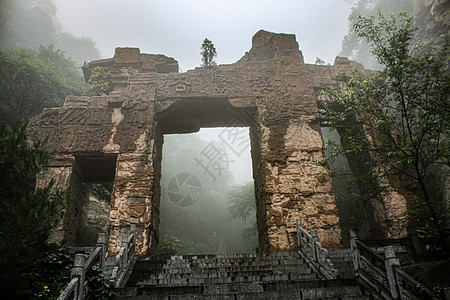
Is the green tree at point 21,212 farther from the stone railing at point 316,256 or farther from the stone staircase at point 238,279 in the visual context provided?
the stone railing at point 316,256

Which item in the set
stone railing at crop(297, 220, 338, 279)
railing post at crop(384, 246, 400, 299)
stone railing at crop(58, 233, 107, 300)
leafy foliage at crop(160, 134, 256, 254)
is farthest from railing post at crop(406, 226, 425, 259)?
leafy foliage at crop(160, 134, 256, 254)

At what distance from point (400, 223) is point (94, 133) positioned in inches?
393

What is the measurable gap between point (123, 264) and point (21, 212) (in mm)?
2100

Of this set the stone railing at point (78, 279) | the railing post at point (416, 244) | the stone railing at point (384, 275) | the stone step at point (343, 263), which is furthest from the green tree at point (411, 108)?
the stone railing at point (78, 279)

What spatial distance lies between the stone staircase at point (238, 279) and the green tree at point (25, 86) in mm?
12249

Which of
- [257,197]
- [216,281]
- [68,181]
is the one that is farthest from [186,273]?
[68,181]

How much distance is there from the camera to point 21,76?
1511 centimetres

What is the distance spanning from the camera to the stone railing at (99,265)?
3.96 metres

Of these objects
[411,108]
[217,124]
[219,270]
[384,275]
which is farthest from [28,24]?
[384,275]

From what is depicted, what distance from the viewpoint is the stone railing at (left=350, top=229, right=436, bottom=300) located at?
378 centimetres

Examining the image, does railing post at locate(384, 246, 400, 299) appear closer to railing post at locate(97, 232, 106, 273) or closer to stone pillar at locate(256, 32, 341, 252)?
railing post at locate(97, 232, 106, 273)

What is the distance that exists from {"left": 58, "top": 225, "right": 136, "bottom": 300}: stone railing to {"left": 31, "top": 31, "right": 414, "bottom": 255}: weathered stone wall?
2710 mm

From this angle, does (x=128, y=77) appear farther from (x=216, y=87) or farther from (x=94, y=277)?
(x=94, y=277)

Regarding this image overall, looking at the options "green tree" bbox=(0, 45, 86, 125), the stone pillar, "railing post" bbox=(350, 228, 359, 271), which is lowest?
"railing post" bbox=(350, 228, 359, 271)
